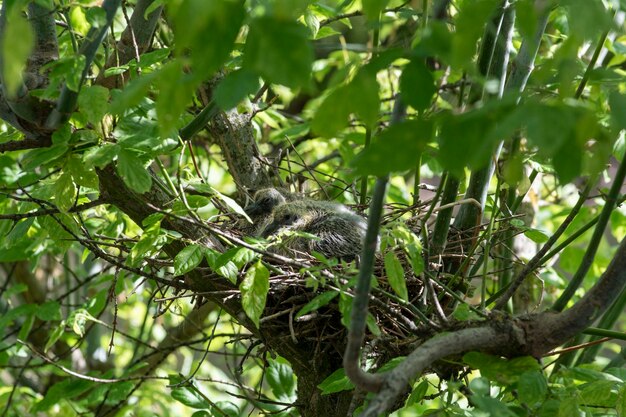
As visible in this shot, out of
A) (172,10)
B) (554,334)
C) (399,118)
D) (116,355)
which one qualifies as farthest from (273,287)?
(116,355)

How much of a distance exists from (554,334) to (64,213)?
4.26 ft

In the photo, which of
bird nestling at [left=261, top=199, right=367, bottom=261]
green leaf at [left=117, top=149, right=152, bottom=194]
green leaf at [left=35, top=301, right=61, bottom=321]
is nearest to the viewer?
green leaf at [left=117, top=149, right=152, bottom=194]

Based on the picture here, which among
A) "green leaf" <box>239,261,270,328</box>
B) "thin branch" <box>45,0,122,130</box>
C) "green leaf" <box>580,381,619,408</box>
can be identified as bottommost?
"green leaf" <box>580,381,619,408</box>

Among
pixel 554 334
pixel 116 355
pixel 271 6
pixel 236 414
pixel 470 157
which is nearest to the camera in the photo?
pixel 271 6

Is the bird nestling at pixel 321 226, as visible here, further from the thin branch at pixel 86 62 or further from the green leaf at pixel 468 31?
the green leaf at pixel 468 31

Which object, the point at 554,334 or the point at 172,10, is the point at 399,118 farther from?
the point at 554,334

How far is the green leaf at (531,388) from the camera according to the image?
5.43ft

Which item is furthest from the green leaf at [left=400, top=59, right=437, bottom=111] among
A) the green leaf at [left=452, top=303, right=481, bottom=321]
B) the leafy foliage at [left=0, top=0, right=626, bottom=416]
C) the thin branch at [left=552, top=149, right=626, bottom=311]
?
the green leaf at [left=452, top=303, right=481, bottom=321]

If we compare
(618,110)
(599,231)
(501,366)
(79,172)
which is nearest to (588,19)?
(618,110)

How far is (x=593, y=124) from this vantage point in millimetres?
1104

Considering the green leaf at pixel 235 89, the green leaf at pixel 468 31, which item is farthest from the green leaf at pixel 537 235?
the green leaf at pixel 235 89

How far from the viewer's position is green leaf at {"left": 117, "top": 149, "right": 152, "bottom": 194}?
1.87 metres

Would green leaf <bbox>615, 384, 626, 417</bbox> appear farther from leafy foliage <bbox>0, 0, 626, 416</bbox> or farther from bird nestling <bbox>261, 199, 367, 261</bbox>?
bird nestling <bbox>261, 199, 367, 261</bbox>

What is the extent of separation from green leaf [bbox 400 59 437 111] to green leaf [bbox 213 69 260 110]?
9.8 inches
